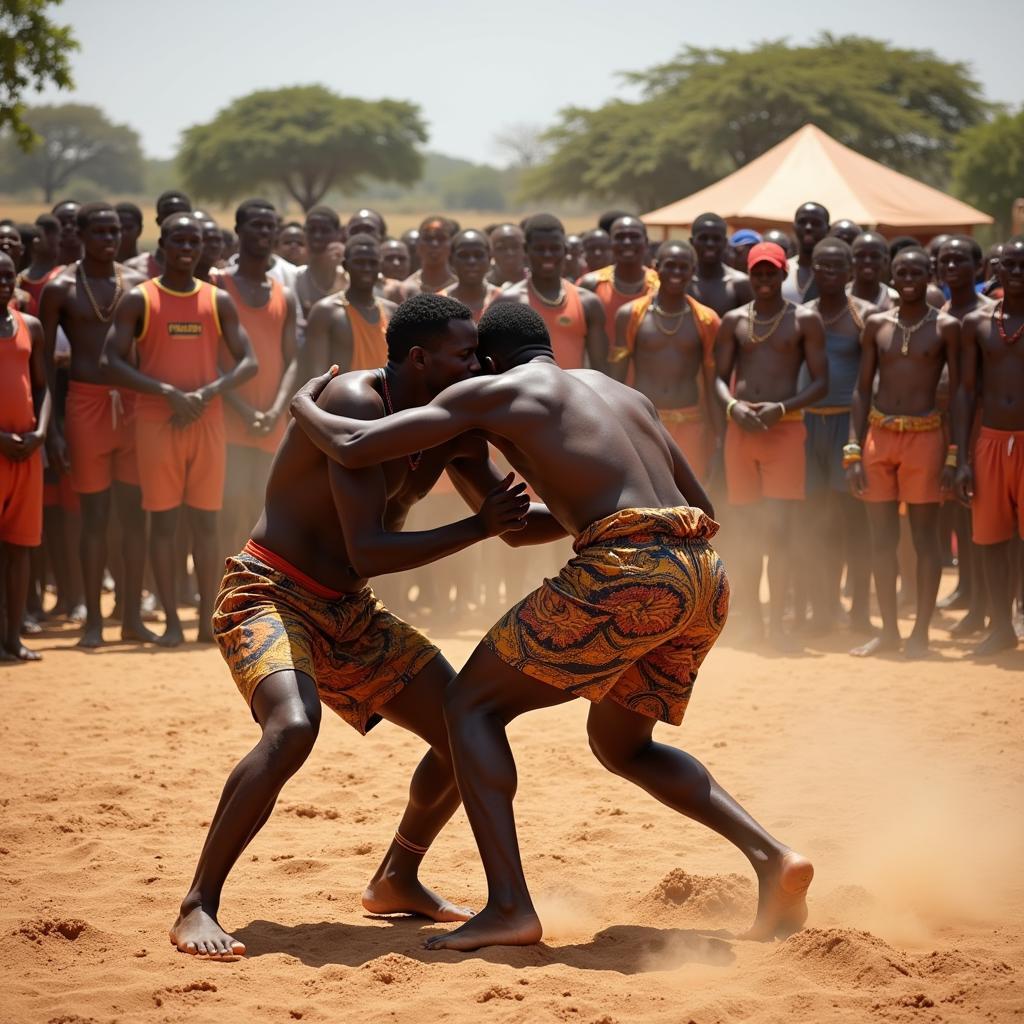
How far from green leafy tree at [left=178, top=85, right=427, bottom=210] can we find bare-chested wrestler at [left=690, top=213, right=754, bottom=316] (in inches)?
1548

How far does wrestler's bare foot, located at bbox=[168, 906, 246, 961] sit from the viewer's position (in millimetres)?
4070

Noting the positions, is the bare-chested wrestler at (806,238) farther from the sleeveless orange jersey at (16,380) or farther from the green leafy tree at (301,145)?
the green leafy tree at (301,145)

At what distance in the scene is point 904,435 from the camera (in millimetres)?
8578

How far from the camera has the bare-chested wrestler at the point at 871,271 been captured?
9.55 meters

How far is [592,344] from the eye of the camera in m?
9.31

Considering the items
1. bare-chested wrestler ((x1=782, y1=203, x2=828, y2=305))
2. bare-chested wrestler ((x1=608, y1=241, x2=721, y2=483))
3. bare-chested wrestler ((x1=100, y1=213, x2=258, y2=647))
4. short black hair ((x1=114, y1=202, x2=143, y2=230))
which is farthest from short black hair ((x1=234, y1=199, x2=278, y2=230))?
bare-chested wrestler ((x1=782, y1=203, x2=828, y2=305))

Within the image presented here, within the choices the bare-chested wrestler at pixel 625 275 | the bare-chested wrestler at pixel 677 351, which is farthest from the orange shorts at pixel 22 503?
the bare-chested wrestler at pixel 625 275

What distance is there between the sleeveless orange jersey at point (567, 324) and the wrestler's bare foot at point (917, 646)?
2679 mm

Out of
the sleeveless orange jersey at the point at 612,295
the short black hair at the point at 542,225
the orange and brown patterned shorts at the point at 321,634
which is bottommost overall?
the orange and brown patterned shorts at the point at 321,634

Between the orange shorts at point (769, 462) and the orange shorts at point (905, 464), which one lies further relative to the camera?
the orange shorts at point (769, 462)

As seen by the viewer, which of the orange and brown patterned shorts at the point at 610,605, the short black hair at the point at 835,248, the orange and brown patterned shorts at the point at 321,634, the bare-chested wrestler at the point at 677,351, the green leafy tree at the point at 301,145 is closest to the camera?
the orange and brown patterned shorts at the point at 610,605

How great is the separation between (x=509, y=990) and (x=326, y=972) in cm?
55

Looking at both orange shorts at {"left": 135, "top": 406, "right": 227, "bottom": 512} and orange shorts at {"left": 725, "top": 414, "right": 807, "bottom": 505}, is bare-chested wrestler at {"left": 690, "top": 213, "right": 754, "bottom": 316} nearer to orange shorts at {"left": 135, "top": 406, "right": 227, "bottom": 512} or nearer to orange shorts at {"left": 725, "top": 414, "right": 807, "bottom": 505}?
orange shorts at {"left": 725, "top": 414, "right": 807, "bottom": 505}

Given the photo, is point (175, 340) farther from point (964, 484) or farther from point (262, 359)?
point (964, 484)
